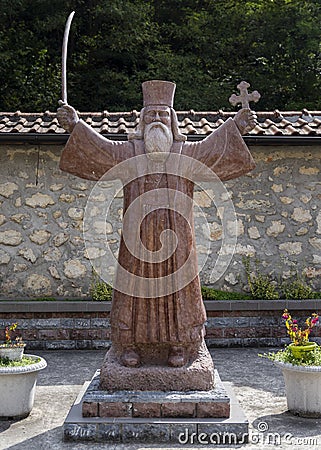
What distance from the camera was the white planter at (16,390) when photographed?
523 cm

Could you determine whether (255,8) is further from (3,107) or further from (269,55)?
(3,107)

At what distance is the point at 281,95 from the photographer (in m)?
16.7

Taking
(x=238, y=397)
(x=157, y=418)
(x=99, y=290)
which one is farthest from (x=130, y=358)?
(x=99, y=290)

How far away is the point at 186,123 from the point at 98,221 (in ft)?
6.02

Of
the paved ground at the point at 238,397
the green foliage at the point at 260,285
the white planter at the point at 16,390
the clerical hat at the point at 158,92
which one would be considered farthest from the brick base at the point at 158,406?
the green foliage at the point at 260,285

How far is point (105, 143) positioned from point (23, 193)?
3870 mm

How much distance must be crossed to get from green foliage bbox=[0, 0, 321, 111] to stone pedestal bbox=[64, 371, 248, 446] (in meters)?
11.5

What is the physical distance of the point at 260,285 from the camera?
28.1ft

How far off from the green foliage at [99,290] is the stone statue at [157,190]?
3.39m

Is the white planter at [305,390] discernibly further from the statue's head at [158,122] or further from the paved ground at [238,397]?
the statue's head at [158,122]

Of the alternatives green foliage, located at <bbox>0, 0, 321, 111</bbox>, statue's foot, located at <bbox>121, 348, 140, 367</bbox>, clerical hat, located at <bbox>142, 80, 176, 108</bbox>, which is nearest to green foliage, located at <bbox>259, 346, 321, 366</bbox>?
statue's foot, located at <bbox>121, 348, 140, 367</bbox>

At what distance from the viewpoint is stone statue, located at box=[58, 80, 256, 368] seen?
4.97 meters

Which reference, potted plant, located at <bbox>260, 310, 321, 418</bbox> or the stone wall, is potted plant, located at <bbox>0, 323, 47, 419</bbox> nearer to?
potted plant, located at <bbox>260, 310, 321, 418</bbox>

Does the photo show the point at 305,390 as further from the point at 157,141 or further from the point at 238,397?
the point at 157,141
